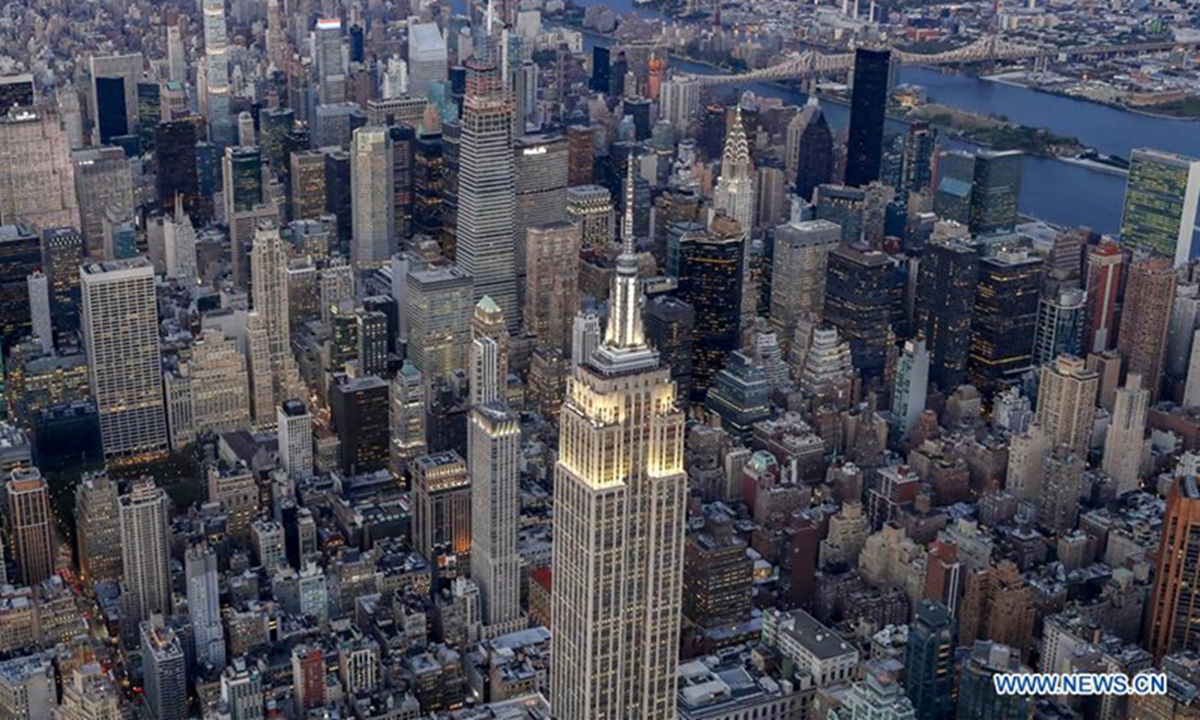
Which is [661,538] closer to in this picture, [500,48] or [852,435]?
[852,435]

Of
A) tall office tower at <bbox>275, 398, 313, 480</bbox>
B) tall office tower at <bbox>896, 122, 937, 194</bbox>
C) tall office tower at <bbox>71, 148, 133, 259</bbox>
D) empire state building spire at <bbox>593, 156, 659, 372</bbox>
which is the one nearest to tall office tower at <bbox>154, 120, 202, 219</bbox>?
tall office tower at <bbox>71, 148, 133, 259</bbox>

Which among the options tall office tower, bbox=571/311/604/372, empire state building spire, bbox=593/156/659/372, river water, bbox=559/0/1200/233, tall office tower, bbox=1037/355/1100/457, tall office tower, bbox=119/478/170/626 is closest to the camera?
empire state building spire, bbox=593/156/659/372

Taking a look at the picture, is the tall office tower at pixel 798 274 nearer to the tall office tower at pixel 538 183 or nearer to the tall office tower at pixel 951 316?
the tall office tower at pixel 951 316

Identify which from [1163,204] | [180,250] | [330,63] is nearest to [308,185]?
[180,250]

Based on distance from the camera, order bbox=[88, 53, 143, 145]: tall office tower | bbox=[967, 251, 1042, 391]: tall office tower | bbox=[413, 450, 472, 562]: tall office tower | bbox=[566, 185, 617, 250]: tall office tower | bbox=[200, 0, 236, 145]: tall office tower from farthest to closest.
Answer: bbox=[88, 53, 143, 145]: tall office tower < bbox=[200, 0, 236, 145]: tall office tower < bbox=[566, 185, 617, 250]: tall office tower < bbox=[967, 251, 1042, 391]: tall office tower < bbox=[413, 450, 472, 562]: tall office tower

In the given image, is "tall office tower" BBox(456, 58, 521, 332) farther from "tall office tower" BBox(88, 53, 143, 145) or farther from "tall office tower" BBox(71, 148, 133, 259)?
"tall office tower" BBox(88, 53, 143, 145)

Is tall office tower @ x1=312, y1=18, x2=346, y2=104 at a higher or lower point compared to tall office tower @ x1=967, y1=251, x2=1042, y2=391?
higher
